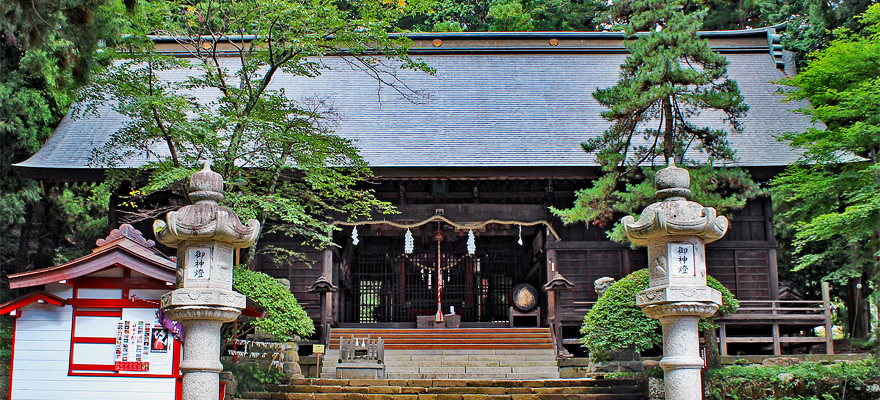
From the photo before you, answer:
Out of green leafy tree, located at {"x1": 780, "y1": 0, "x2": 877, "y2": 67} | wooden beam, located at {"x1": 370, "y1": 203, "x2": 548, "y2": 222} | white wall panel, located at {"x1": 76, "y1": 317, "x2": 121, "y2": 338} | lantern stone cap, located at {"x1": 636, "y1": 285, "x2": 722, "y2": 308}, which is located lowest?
white wall panel, located at {"x1": 76, "y1": 317, "x2": 121, "y2": 338}

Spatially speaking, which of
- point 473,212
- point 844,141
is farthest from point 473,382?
point 844,141

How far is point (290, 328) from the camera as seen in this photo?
11.2 metres

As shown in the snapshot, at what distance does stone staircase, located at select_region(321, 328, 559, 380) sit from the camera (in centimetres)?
1391

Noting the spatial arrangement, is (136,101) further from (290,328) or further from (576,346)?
(576,346)

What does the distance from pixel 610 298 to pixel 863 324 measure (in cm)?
1206

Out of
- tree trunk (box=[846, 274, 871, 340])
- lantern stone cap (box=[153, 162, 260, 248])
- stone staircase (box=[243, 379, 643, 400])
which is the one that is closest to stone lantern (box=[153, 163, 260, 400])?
lantern stone cap (box=[153, 162, 260, 248])

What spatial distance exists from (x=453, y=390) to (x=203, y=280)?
17.8 ft

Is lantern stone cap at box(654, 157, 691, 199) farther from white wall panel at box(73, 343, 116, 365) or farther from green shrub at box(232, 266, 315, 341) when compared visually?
white wall panel at box(73, 343, 116, 365)

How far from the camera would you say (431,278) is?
20797mm

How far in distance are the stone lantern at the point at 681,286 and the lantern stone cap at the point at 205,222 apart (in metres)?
3.84

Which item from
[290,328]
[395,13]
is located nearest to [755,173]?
[395,13]

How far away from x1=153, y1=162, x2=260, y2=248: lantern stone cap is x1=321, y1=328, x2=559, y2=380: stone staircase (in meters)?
6.89

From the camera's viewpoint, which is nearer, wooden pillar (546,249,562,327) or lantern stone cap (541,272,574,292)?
lantern stone cap (541,272,574,292)

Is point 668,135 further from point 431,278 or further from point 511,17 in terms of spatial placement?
point 511,17
